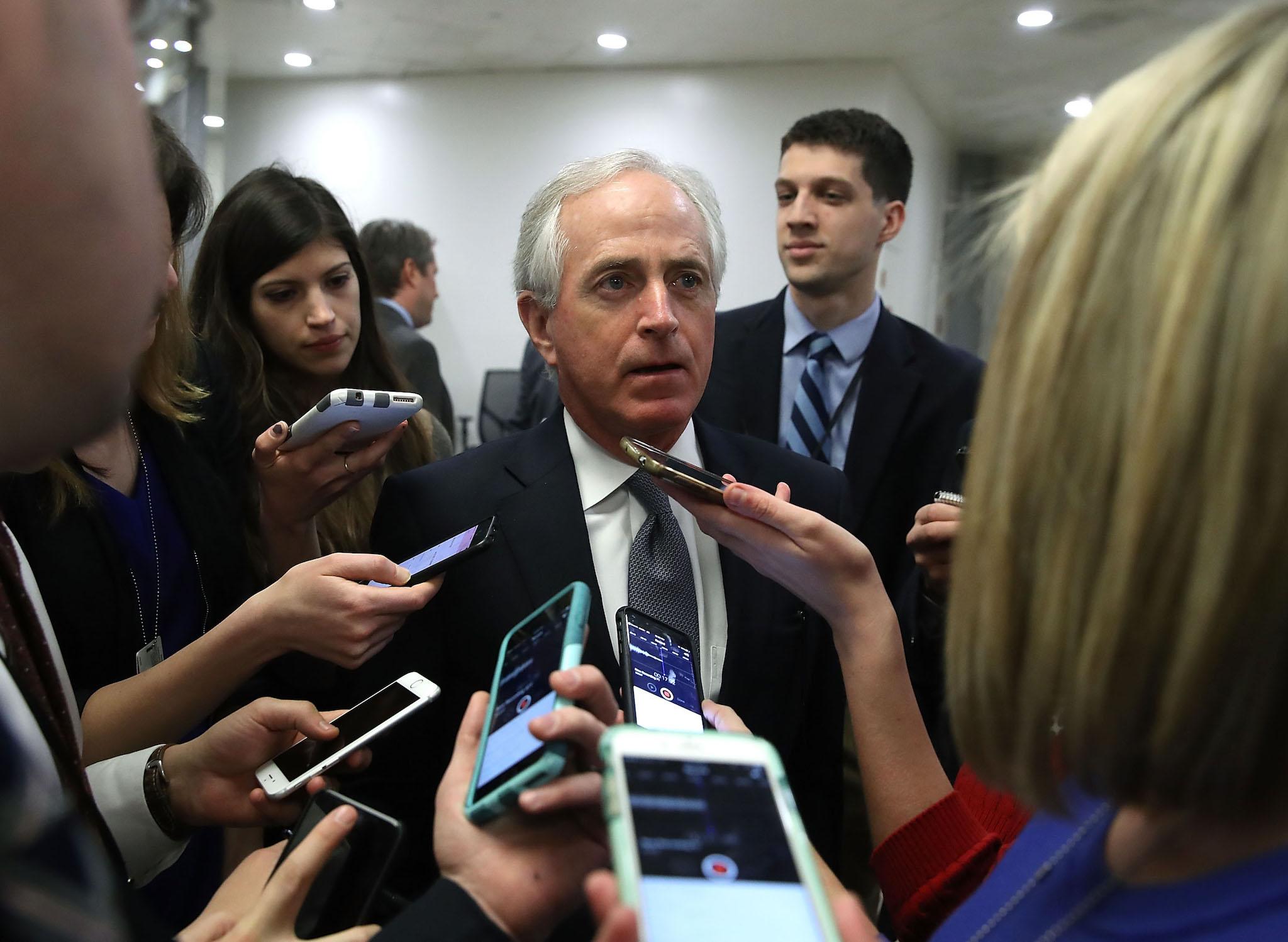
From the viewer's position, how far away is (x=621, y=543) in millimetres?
1745

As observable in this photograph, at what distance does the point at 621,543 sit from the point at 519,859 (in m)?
0.88

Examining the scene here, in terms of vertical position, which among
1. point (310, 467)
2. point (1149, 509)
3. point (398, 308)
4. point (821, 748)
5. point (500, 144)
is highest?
point (500, 144)

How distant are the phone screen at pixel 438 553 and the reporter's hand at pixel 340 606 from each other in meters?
0.03

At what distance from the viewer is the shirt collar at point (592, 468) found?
177cm

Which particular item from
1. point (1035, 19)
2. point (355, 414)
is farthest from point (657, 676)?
point (1035, 19)

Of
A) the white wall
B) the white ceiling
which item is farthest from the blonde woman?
the white wall

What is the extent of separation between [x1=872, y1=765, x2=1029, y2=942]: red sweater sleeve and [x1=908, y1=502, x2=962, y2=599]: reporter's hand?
54 centimetres

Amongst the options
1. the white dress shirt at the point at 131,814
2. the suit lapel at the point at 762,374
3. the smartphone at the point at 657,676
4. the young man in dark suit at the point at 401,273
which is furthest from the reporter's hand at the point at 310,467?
the young man in dark suit at the point at 401,273

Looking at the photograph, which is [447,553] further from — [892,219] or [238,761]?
[892,219]

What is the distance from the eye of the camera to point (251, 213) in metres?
2.49

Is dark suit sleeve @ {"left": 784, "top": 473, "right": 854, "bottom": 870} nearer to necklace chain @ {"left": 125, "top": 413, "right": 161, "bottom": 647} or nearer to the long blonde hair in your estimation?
the long blonde hair

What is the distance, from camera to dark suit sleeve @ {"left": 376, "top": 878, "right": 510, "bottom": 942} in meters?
0.85

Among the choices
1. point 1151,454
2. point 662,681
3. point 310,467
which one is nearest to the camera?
point 1151,454

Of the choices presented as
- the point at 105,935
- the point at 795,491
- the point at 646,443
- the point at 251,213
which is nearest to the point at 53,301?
the point at 105,935
